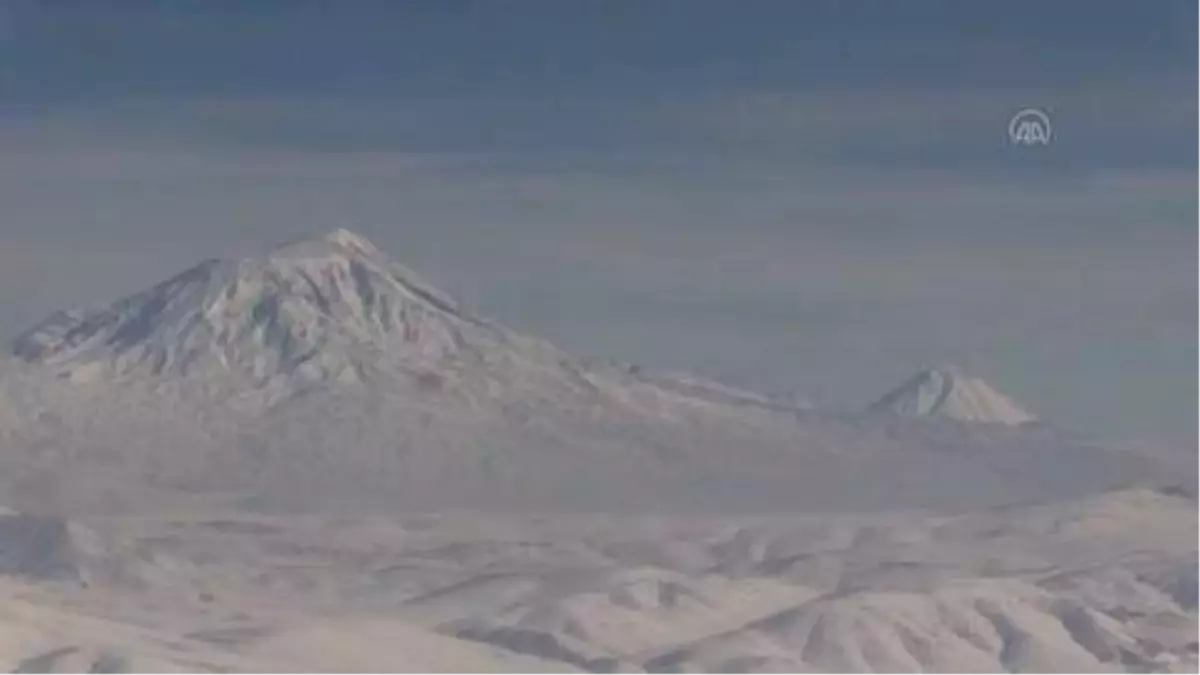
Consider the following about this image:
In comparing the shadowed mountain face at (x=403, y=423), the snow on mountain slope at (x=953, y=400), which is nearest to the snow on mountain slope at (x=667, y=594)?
the shadowed mountain face at (x=403, y=423)

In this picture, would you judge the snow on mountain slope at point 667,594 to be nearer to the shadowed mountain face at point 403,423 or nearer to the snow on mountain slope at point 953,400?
the shadowed mountain face at point 403,423

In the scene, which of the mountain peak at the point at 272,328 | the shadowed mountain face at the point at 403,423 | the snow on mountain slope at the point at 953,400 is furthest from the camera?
the mountain peak at the point at 272,328

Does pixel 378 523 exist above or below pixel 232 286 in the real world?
below

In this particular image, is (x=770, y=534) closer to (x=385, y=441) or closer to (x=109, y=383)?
(x=385, y=441)

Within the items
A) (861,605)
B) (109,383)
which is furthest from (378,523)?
(109,383)

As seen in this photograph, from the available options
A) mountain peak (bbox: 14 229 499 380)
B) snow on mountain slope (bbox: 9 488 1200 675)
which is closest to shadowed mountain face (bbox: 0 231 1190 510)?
mountain peak (bbox: 14 229 499 380)
